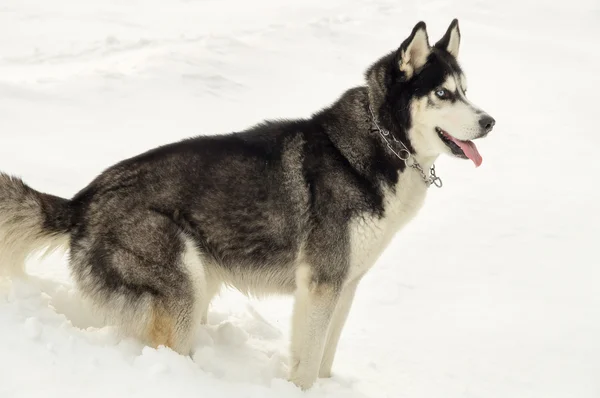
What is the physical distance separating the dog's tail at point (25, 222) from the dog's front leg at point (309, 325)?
135 cm

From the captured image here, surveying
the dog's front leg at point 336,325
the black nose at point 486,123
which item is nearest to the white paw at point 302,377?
the dog's front leg at point 336,325

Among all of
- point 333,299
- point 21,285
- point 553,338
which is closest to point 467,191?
point 553,338

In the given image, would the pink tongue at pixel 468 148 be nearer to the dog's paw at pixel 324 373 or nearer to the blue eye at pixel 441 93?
the blue eye at pixel 441 93

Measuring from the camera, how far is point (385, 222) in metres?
3.45

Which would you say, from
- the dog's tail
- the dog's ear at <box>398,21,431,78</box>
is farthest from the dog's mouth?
the dog's tail

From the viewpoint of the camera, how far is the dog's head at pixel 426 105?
339 cm

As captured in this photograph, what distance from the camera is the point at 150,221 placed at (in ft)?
10.5

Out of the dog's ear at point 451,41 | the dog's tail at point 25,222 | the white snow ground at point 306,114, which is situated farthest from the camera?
the dog's ear at point 451,41

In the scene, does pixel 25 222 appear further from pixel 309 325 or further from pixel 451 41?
pixel 451 41

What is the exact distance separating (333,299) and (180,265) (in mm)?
895

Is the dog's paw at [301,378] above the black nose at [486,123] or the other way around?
the other way around

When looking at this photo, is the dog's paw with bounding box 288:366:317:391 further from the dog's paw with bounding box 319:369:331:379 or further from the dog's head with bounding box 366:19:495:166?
the dog's head with bounding box 366:19:495:166

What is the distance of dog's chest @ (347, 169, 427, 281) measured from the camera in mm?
3383

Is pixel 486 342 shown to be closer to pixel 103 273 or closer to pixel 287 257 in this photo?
pixel 287 257
